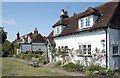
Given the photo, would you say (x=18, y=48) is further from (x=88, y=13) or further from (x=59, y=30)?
(x=88, y=13)

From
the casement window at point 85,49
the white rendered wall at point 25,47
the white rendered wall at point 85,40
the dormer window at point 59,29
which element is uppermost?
the dormer window at point 59,29

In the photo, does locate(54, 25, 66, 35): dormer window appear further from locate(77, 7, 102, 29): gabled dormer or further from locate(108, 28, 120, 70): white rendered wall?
locate(108, 28, 120, 70): white rendered wall

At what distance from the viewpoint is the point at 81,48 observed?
73.3 ft

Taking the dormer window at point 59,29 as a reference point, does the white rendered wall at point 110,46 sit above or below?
below

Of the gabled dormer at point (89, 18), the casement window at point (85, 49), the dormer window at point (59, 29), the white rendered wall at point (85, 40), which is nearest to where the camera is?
the white rendered wall at point (85, 40)

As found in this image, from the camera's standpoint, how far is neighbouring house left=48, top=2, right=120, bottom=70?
19.0m

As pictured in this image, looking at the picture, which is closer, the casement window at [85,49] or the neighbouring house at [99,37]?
the neighbouring house at [99,37]

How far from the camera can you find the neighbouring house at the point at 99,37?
1897 cm

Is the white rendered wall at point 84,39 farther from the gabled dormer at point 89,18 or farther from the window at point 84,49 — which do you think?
the gabled dormer at point 89,18

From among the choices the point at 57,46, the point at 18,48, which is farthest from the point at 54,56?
the point at 18,48

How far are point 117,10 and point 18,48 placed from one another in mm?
41705

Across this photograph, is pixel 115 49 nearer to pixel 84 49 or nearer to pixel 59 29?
pixel 84 49

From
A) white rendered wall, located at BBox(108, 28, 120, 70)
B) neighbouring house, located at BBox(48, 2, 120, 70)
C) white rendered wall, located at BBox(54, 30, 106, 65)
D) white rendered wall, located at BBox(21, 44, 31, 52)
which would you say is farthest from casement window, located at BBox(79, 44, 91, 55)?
white rendered wall, located at BBox(21, 44, 31, 52)

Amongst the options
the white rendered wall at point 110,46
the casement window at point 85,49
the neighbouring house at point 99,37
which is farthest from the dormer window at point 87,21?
the white rendered wall at point 110,46
